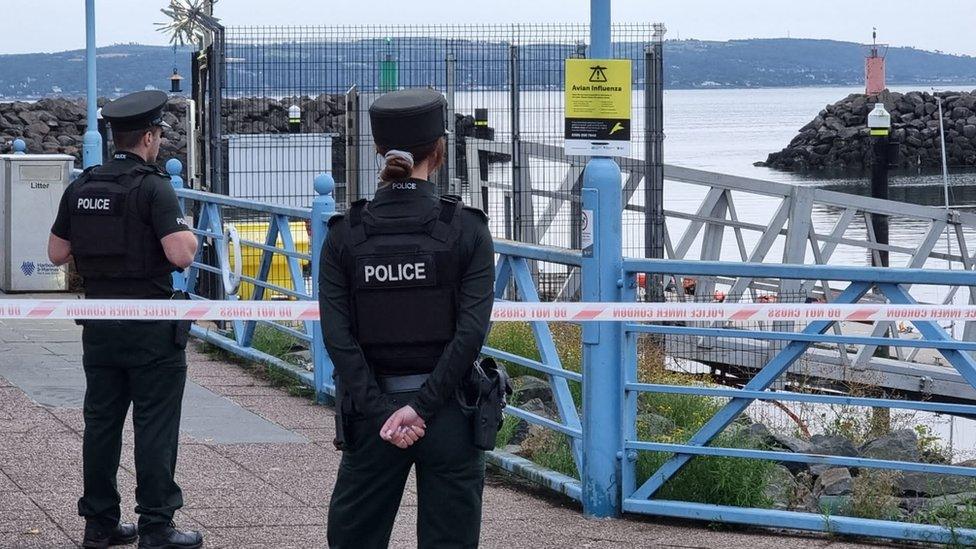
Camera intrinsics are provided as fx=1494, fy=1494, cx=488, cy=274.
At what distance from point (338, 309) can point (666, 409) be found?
399 centimetres

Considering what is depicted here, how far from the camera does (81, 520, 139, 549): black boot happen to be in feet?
19.6

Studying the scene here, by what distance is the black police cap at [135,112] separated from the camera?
5781mm

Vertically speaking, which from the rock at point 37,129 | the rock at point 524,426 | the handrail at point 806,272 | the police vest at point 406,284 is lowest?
the rock at point 524,426

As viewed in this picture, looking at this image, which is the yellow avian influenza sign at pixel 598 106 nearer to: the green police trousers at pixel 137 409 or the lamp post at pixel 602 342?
the lamp post at pixel 602 342

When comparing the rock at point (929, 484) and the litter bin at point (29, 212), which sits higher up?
the litter bin at point (29, 212)

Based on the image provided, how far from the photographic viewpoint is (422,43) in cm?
1641

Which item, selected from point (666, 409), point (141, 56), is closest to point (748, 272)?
point (666, 409)

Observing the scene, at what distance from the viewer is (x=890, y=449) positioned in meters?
7.65

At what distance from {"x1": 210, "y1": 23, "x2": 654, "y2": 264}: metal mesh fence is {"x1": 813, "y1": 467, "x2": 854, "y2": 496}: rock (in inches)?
283

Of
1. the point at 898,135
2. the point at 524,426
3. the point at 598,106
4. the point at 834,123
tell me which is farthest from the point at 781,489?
the point at 834,123

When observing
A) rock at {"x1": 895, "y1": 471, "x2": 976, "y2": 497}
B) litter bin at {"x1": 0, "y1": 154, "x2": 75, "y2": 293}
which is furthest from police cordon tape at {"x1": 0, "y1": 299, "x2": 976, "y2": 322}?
litter bin at {"x1": 0, "y1": 154, "x2": 75, "y2": 293}

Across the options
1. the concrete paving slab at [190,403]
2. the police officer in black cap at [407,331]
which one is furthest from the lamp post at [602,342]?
the concrete paving slab at [190,403]

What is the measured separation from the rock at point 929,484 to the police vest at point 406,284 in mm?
3800

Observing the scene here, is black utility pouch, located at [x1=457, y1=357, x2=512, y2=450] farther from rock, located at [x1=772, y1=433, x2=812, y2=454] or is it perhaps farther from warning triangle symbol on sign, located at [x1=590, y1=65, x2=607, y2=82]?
Result: rock, located at [x1=772, y1=433, x2=812, y2=454]
